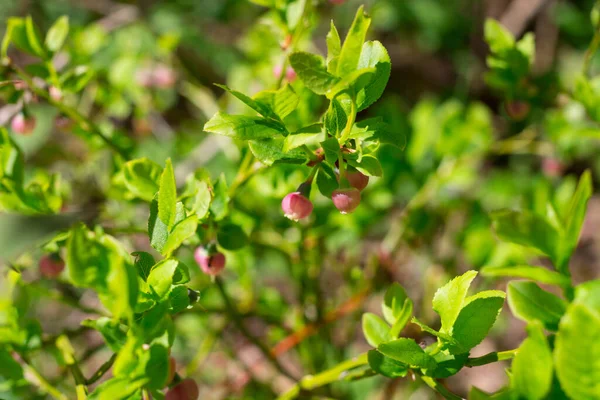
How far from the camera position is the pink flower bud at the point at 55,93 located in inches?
29.2

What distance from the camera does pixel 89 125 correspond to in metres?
0.77

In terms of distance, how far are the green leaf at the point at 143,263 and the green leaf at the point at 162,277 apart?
1.6 inches

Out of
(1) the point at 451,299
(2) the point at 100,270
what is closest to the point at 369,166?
(1) the point at 451,299

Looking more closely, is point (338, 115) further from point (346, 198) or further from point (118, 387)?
point (118, 387)

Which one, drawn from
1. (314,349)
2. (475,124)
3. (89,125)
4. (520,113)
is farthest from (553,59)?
(89,125)

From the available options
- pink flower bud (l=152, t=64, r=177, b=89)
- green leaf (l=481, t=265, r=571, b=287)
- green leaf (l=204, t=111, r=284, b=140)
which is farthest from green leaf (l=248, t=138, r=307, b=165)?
pink flower bud (l=152, t=64, r=177, b=89)

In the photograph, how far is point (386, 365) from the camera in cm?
51

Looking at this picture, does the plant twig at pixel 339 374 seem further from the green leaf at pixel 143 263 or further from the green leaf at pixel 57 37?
the green leaf at pixel 57 37

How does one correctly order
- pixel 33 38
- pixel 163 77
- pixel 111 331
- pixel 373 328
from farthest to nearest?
1. pixel 163 77
2. pixel 33 38
3. pixel 373 328
4. pixel 111 331

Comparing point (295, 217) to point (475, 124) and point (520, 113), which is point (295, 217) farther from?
point (475, 124)

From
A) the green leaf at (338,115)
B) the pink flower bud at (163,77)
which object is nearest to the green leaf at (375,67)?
the green leaf at (338,115)

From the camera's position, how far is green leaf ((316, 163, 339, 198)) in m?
0.55

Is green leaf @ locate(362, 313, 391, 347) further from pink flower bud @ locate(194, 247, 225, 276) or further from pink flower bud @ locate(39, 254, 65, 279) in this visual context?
pink flower bud @ locate(39, 254, 65, 279)

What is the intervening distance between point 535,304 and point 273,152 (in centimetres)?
29
